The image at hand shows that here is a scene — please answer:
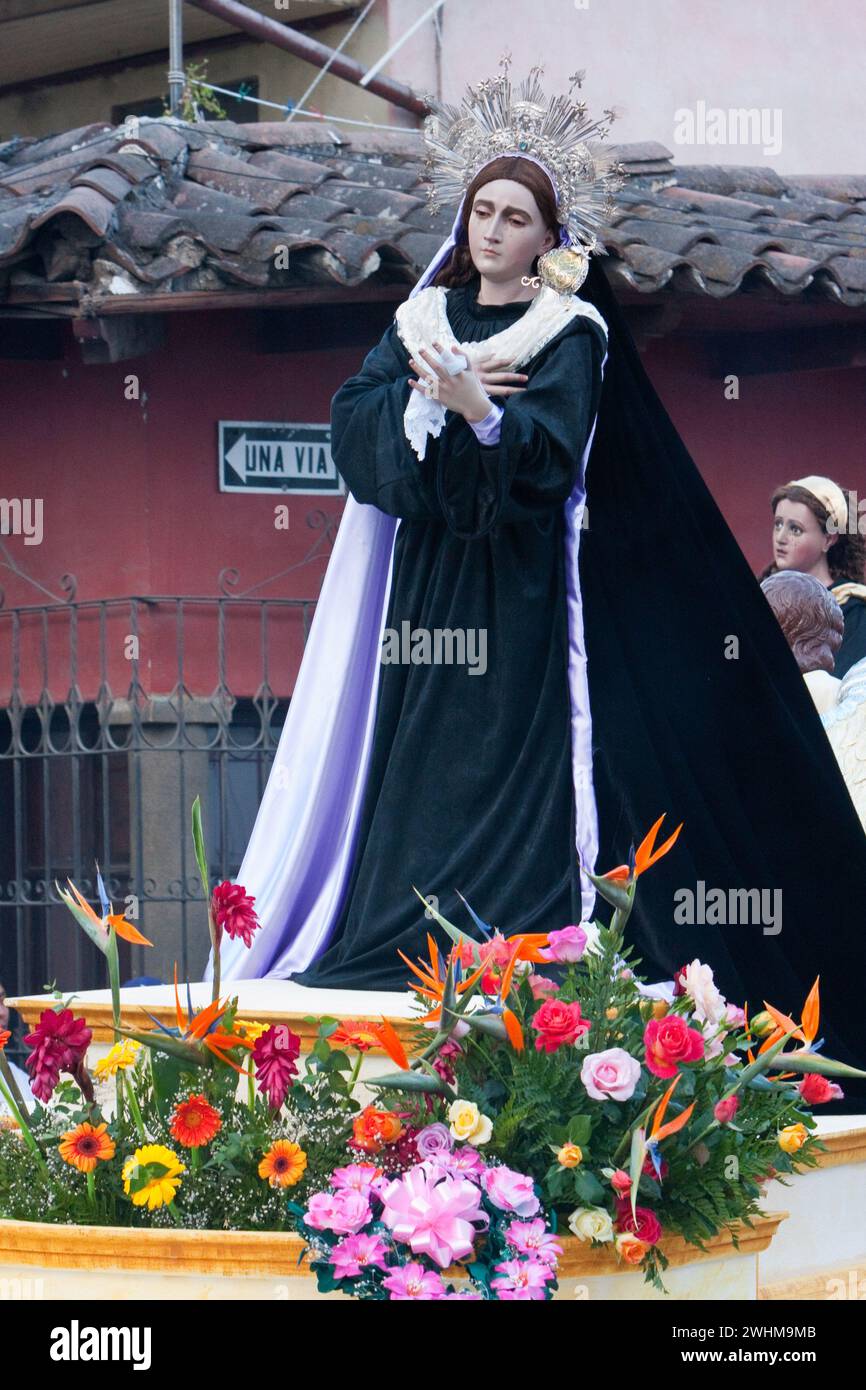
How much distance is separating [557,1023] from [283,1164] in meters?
0.47

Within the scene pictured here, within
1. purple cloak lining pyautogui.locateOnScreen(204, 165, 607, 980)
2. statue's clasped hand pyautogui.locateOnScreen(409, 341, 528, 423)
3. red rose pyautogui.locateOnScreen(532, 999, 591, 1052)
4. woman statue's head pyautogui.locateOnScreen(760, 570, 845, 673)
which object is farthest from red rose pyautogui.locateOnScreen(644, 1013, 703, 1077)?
woman statue's head pyautogui.locateOnScreen(760, 570, 845, 673)

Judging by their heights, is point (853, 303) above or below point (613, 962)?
above

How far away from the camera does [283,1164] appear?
304cm

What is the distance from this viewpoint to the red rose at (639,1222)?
2.90m

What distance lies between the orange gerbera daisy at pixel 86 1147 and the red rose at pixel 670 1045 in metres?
0.83

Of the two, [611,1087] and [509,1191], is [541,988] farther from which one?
[509,1191]

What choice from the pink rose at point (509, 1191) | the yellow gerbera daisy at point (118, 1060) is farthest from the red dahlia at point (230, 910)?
the pink rose at point (509, 1191)

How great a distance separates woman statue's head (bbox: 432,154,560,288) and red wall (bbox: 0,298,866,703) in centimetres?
279

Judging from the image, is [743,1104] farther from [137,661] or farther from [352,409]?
[137,661]

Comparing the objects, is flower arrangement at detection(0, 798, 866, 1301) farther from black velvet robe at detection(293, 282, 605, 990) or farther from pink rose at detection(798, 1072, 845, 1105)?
black velvet robe at detection(293, 282, 605, 990)

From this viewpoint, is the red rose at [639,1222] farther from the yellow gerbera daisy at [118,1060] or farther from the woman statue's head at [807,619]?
the woman statue's head at [807,619]
